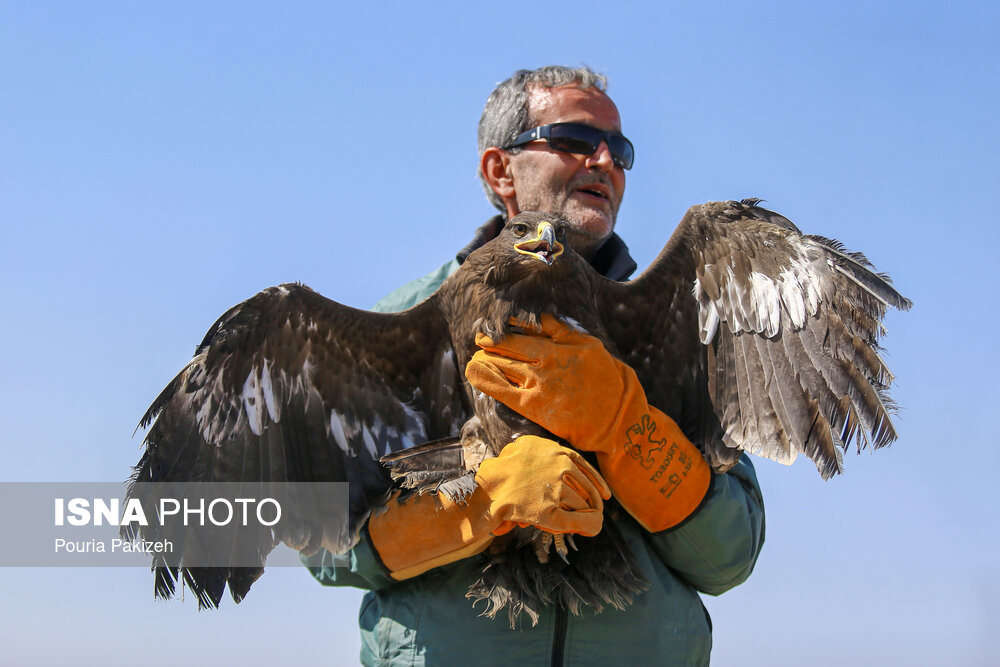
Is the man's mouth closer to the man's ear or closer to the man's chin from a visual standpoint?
the man's chin

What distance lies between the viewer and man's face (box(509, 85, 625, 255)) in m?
5.19

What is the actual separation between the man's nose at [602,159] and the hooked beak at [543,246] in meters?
1.01

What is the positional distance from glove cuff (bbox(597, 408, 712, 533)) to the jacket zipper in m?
0.56

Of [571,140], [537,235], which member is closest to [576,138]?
[571,140]

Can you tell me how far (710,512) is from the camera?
4.16m

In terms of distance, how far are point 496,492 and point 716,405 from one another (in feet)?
3.90

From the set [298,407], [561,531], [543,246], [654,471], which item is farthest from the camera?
[298,407]

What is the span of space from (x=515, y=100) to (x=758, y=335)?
2203 mm

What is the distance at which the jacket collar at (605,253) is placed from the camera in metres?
5.16

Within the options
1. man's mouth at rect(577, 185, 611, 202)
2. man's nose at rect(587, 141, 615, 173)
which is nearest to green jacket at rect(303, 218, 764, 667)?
man's mouth at rect(577, 185, 611, 202)

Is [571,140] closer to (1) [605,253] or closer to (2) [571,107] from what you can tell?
(2) [571,107]

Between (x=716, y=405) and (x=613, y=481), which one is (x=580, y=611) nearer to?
(x=613, y=481)

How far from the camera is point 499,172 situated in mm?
5621

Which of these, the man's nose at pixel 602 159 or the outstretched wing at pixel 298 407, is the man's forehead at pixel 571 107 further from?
the outstretched wing at pixel 298 407
